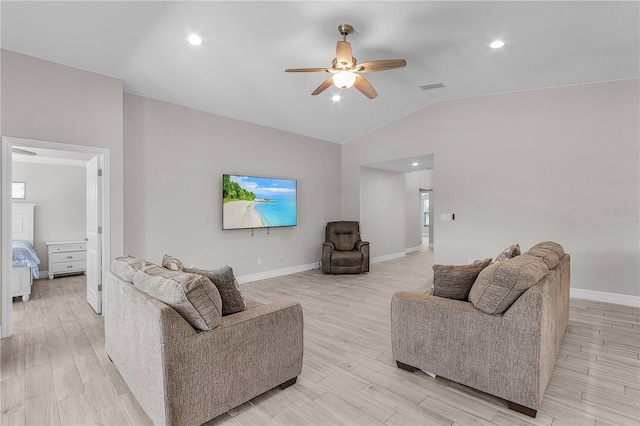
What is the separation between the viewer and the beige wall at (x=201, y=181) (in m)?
4.27

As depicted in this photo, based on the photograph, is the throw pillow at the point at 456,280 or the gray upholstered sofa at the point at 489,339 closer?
the gray upholstered sofa at the point at 489,339

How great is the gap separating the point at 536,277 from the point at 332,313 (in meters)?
2.38

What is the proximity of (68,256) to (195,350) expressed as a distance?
19.5 ft

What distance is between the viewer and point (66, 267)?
5.92 metres

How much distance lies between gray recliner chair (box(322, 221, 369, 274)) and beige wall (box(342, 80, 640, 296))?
1412mm

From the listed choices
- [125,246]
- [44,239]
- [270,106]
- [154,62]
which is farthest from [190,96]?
[44,239]

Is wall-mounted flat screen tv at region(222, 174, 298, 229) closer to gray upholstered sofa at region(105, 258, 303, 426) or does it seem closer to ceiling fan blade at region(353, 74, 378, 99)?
ceiling fan blade at region(353, 74, 378, 99)

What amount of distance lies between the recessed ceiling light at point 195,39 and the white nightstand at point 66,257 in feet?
16.3

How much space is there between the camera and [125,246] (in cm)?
418

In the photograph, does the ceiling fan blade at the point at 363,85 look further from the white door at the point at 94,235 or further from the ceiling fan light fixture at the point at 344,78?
the white door at the point at 94,235

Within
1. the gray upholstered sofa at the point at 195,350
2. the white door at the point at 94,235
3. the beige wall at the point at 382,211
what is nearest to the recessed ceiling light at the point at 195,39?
the white door at the point at 94,235

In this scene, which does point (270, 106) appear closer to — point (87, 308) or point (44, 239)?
point (87, 308)

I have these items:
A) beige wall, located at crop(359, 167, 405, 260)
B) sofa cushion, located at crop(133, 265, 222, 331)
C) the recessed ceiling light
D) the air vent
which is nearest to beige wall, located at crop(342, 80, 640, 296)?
the air vent

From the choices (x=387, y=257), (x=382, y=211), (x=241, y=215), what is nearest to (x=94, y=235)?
(x=241, y=215)
